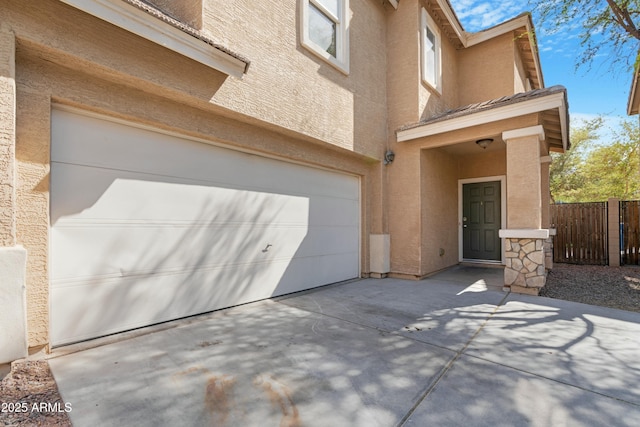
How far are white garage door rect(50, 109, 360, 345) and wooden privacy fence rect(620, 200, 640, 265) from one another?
9524mm

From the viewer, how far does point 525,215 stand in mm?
5484

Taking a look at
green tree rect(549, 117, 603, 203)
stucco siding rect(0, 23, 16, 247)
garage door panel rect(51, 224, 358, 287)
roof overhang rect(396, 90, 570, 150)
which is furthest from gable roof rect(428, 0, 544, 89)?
green tree rect(549, 117, 603, 203)

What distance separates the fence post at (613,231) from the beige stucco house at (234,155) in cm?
255

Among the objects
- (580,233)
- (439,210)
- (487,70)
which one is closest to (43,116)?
(439,210)

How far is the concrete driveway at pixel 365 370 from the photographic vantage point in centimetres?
205

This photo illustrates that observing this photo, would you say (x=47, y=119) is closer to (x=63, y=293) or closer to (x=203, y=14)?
(x=63, y=293)

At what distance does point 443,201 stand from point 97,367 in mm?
7651

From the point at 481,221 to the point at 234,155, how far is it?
7.26 meters

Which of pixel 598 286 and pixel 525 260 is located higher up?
pixel 525 260

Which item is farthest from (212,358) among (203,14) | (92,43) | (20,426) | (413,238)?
(413,238)

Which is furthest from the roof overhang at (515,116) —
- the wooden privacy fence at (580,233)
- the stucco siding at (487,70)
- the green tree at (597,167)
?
the green tree at (597,167)

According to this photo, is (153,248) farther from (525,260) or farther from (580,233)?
(580,233)

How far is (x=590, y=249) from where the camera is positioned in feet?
29.7

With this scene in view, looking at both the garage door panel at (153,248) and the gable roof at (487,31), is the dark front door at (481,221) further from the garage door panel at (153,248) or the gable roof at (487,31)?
the garage door panel at (153,248)
